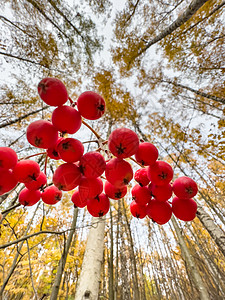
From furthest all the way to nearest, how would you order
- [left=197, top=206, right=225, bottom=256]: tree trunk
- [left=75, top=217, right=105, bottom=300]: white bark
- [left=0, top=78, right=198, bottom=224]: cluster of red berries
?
1. [left=197, top=206, right=225, bottom=256]: tree trunk
2. [left=75, top=217, right=105, bottom=300]: white bark
3. [left=0, top=78, right=198, bottom=224]: cluster of red berries

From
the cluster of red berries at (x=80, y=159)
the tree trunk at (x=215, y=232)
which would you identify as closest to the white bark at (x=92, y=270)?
the cluster of red berries at (x=80, y=159)

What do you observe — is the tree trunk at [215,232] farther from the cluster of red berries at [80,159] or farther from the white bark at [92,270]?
the cluster of red berries at [80,159]

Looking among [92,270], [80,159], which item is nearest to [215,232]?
[92,270]

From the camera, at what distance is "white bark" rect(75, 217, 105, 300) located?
6.95 ft

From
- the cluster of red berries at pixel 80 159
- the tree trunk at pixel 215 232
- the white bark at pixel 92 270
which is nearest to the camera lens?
the cluster of red berries at pixel 80 159

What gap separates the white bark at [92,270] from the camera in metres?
2.12

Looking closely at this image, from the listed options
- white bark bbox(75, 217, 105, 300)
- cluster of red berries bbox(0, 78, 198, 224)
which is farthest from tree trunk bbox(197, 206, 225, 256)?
cluster of red berries bbox(0, 78, 198, 224)

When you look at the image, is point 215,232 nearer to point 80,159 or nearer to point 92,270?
point 92,270

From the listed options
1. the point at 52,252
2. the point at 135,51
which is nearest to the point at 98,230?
the point at 52,252

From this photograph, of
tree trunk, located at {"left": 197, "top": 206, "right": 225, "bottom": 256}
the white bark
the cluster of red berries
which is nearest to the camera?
the cluster of red berries

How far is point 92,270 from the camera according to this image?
2.37 meters

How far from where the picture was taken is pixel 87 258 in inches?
Result: 101

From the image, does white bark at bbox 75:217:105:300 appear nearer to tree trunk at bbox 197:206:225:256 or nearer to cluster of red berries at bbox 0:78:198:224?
cluster of red berries at bbox 0:78:198:224

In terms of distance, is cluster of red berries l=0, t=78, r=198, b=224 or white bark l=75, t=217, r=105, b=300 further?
white bark l=75, t=217, r=105, b=300
